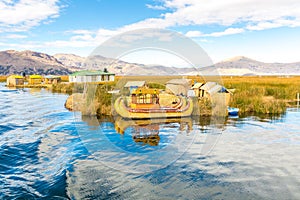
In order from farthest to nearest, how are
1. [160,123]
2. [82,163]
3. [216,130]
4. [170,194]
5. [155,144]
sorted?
1. [160,123]
2. [216,130]
3. [155,144]
4. [82,163]
5. [170,194]

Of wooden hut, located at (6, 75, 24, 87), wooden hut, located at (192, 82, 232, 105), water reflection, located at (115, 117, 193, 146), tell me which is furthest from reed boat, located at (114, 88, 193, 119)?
wooden hut, located at (6, 75, 24, 87)

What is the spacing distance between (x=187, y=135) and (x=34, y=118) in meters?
15.8

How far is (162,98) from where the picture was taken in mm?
33406

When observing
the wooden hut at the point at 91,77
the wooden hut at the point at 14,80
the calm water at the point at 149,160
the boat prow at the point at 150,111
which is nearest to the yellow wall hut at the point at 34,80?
the wooden hut at the point at 14,80

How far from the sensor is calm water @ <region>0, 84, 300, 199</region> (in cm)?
983

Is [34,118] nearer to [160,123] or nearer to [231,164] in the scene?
[160,123]

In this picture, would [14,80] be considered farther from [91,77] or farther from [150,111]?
[150,111]

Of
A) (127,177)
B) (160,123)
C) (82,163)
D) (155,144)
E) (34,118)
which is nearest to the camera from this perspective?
(127,177)

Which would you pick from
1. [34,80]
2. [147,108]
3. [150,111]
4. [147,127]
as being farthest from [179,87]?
[34,80]

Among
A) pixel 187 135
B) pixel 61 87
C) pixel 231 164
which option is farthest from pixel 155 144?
pixel 61 87

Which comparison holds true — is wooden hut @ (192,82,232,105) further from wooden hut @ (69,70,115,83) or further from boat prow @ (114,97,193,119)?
wooden hut @ (69,70,115,83)

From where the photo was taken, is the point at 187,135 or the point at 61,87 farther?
the point at 61,87

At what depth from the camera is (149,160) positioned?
43.0ft

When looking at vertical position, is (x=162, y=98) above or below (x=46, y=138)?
above
